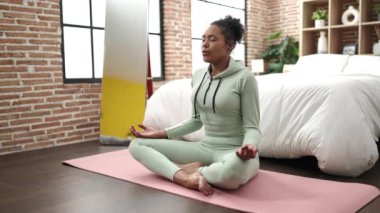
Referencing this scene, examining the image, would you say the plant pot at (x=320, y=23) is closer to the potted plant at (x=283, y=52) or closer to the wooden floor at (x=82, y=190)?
the potted plant at (x=283, y=52)

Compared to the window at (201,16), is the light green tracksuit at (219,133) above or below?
below

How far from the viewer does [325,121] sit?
7.86 ft

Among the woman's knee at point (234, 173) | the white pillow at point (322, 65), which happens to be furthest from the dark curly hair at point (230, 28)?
the white pillow at point (322, 65)

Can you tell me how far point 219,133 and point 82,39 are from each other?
2.53 meters

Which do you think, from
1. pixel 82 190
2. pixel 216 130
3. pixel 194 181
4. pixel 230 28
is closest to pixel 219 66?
pixel 230 28

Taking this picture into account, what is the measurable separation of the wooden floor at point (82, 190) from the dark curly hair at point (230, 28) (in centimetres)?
94

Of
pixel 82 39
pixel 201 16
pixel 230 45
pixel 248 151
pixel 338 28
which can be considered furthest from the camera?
pixel 201 16

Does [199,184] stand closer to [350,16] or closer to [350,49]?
[350,49]

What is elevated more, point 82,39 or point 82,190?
point 82,39

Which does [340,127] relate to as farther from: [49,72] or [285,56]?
[285,56]

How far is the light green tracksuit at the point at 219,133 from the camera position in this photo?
2016 mm

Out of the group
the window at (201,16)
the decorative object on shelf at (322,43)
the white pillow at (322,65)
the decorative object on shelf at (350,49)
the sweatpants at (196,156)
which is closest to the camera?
the sweatpants at (196,156)

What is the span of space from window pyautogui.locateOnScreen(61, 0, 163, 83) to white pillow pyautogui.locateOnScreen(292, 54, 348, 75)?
2.39 meters

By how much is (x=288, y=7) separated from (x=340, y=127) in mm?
4436
